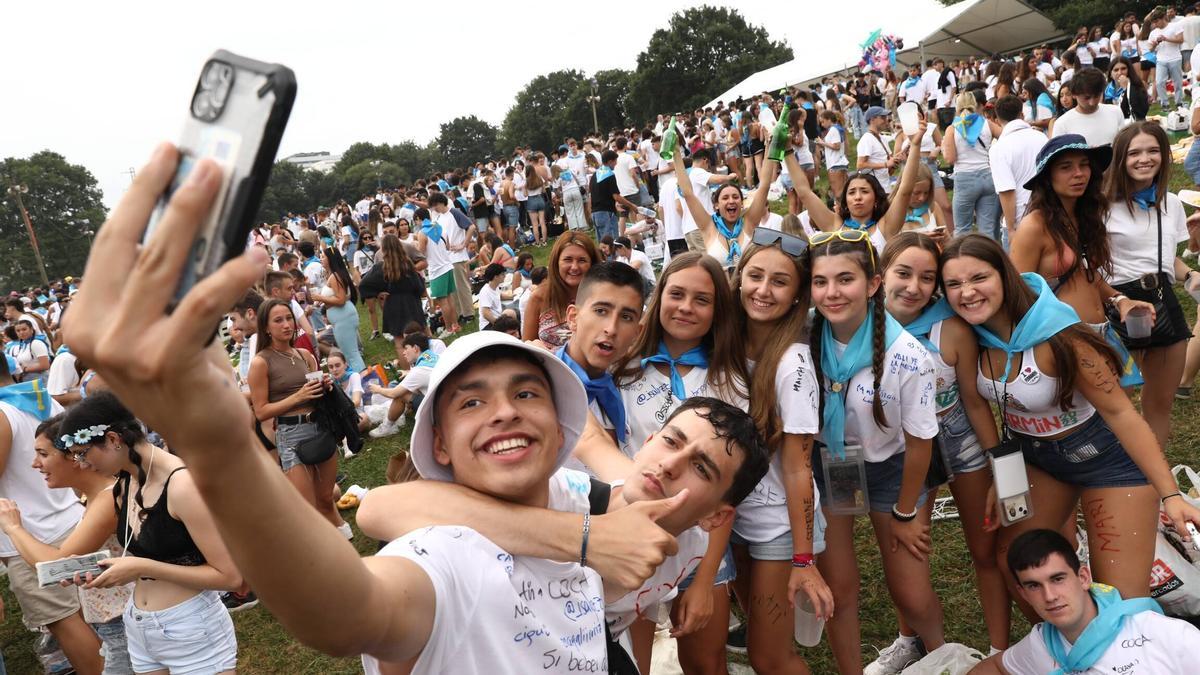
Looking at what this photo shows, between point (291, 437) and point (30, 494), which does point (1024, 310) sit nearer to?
point (291, 437)

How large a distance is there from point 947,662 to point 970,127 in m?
6.80

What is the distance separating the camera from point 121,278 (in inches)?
31.4

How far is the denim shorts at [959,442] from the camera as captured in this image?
3.44m

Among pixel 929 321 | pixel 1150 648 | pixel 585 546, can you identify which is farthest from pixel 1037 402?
pixel 585 546

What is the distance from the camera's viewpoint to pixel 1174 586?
342 centimetres

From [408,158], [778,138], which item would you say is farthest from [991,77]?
[408,158]

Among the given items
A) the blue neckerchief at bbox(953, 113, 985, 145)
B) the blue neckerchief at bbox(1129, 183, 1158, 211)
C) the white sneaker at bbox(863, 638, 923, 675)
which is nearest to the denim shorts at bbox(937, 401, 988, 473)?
the white sneaker at bbox(863, 638, 923, 675)

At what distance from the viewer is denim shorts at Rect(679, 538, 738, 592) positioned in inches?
115

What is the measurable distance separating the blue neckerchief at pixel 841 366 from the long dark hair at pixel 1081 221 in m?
1.48

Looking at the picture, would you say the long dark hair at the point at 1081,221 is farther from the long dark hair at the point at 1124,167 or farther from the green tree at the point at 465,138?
Result: the green tree at the point at 465,138

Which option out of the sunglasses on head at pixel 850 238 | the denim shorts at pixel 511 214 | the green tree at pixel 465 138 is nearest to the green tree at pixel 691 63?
the green tree at pixel 465 138

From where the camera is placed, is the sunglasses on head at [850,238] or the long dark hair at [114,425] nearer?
the sunglasses on head at [850,238]

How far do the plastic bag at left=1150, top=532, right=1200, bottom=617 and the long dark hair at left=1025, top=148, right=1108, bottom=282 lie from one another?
4.89 ft

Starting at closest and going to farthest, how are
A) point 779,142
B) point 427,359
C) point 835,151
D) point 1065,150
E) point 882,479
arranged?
point 882,479 → point 1065,150 → point 779,142 → point 427,359 → point 835,151
